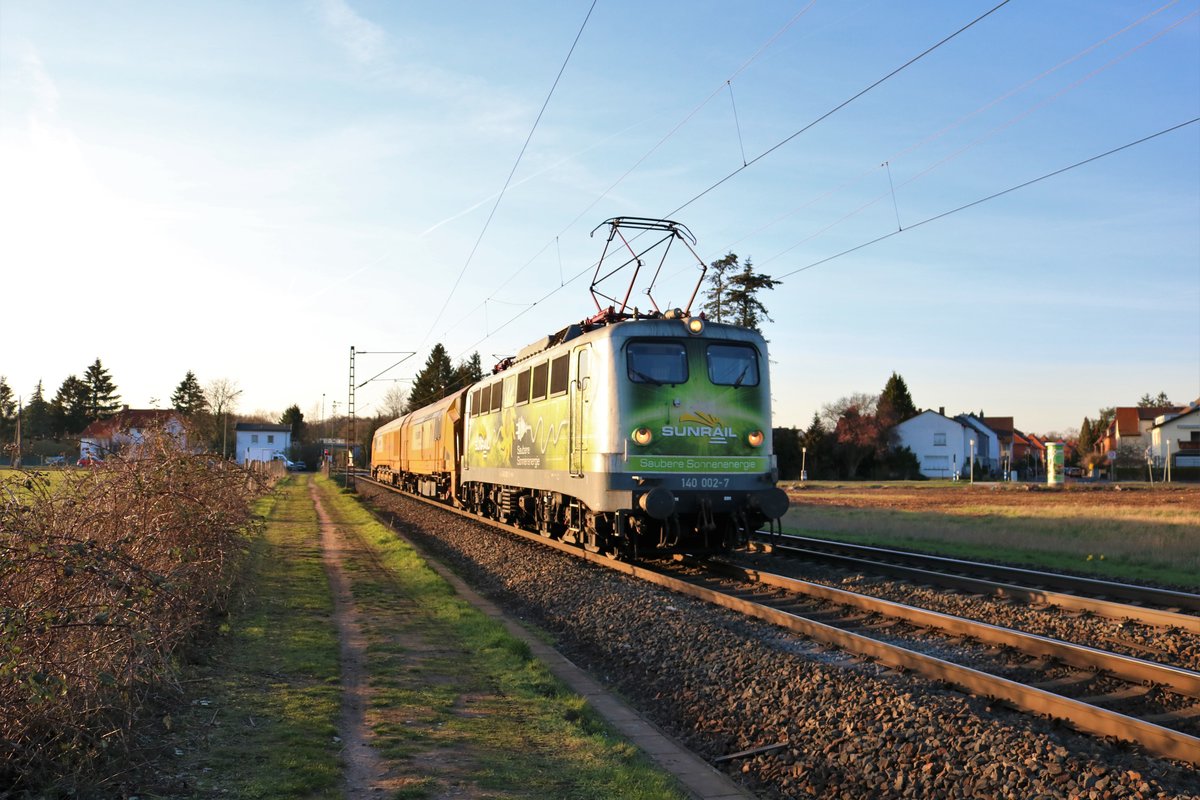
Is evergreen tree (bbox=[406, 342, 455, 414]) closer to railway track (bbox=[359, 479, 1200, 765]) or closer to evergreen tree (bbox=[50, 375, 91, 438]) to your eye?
evergreen tree (bbox=[50, 375, 91, 438])

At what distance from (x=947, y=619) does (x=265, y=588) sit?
8056 millimetres

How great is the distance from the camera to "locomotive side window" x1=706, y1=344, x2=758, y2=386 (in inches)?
521

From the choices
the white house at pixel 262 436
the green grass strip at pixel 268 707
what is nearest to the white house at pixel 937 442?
the white house at pixel 262 436

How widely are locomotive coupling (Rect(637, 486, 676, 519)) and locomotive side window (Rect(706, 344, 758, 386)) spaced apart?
2.05 meters

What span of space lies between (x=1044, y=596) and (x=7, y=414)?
85.0m

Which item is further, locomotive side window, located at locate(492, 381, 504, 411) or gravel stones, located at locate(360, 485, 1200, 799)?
locomotive side window, located at locate(492, 381, 504, 411)

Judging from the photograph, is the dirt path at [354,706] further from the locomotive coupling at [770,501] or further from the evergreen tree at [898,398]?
the evergreen tree at [898,398]

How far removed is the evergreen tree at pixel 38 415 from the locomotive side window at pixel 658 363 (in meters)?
75.8

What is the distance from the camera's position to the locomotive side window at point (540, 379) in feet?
51.1

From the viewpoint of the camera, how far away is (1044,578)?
1161 centimetres

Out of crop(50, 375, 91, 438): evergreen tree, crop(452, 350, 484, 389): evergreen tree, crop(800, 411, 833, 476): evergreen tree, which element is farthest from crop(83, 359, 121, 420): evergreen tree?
crop(800, 411, 833, 476): evergreen tree

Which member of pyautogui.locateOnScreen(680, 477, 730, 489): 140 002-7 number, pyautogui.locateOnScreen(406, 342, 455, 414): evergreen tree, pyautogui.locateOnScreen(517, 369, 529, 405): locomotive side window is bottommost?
pyautogui.locateOnScreen(680, 477, 730, 489): 140 002-7 number

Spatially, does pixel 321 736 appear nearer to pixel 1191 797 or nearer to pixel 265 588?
pixel 1191 797

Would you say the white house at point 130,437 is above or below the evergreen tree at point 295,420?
below
